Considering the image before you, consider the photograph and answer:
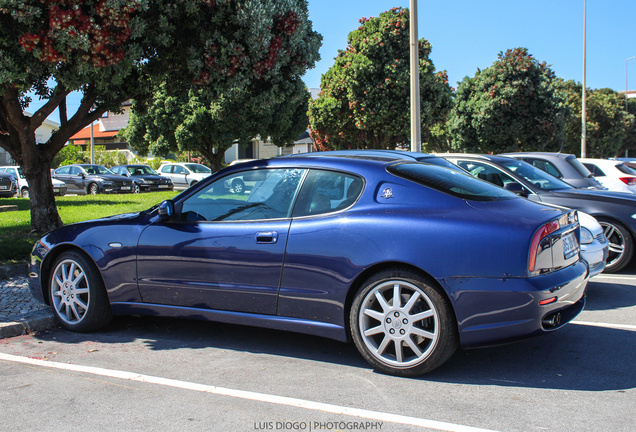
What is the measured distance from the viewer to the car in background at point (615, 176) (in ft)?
42.3

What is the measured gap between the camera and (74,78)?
6.87 m

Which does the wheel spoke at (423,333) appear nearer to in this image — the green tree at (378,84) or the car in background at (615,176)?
the car in background at (615,176)

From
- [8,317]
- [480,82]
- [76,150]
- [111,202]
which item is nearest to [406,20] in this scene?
[480,82]

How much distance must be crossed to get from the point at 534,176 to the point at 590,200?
0.82 meters

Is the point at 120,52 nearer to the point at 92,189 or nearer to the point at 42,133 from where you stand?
the point at 92,189

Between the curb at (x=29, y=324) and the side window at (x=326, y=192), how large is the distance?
2.90m

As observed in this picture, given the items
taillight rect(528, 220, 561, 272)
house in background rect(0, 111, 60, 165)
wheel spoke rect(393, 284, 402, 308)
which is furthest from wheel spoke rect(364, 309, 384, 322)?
house in background rect(0, 111, 60, 165)

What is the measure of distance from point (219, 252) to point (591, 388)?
9.31 feet

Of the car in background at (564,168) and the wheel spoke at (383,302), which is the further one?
the car in background at (564,168)

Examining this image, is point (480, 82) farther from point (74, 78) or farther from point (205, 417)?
point (205, 417)

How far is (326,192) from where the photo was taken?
4254mm

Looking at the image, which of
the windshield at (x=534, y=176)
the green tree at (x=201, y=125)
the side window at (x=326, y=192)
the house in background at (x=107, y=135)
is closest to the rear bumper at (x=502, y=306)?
the side window at (x=326, y=192)

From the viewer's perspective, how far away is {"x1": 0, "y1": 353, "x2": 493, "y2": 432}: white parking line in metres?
3.16

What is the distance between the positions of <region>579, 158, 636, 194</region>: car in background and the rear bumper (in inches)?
421
